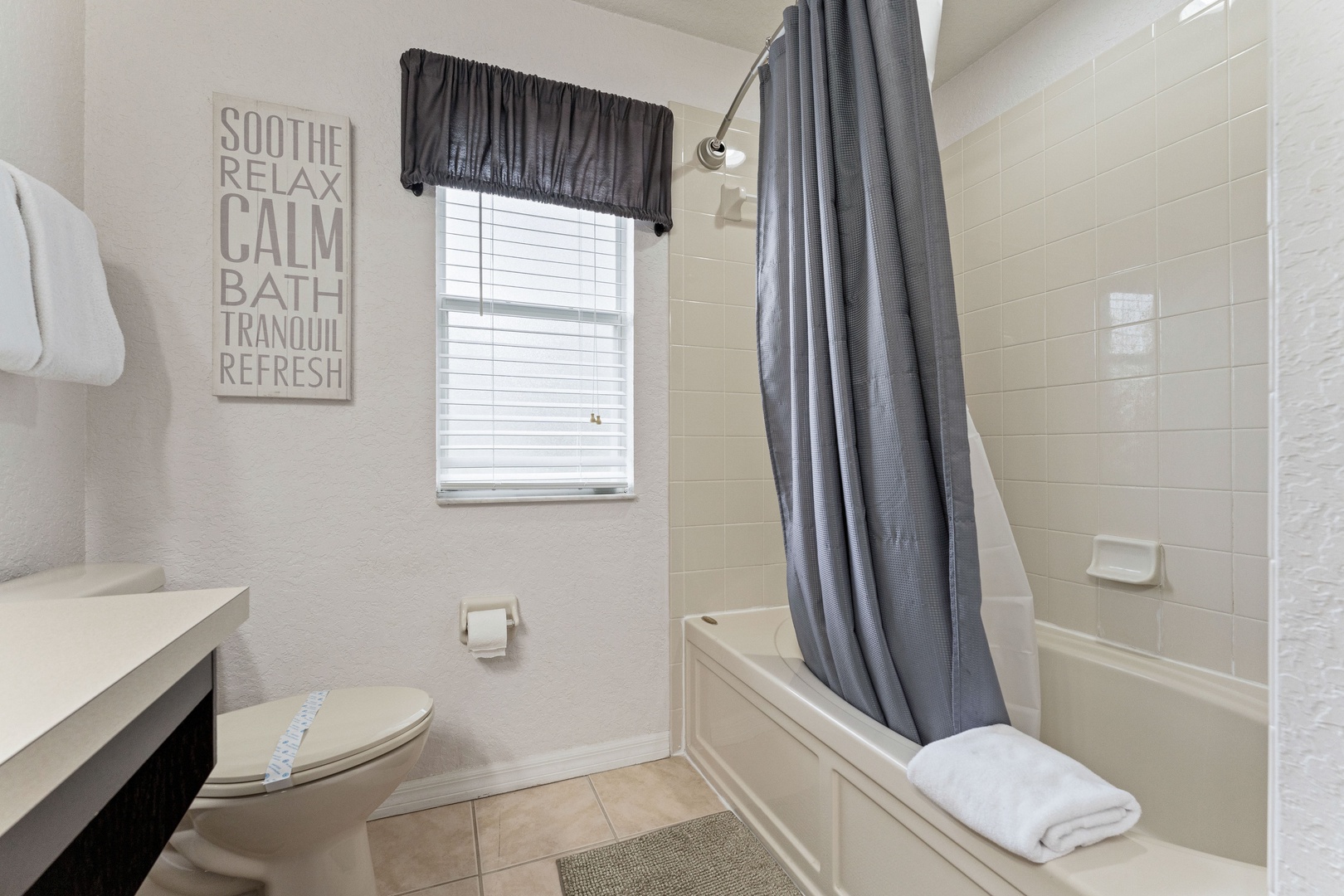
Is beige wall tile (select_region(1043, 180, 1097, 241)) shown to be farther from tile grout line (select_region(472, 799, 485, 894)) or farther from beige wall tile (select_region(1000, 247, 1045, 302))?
tile grout line (select_region(472, 799, 485, 894))

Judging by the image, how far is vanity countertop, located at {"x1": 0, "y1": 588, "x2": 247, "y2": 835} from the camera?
13.3 inches

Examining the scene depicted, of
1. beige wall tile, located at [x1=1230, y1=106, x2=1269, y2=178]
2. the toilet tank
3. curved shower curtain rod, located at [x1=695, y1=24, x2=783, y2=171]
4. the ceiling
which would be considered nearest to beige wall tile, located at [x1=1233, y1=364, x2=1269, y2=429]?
beige wall tile, located at [x1=1230, y1=106, x2=1269, y2=178]

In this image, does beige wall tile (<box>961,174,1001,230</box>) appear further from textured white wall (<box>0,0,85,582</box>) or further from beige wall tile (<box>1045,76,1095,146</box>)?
textured white wall (<box>0,0,85,582</box>)

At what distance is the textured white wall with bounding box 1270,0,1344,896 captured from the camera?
43 centimetres

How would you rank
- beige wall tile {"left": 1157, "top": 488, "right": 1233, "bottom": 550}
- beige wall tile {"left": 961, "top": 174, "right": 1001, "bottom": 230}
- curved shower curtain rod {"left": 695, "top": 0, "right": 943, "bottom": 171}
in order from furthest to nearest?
beige wall tile {"left": 961, "top": 174, "right": 1001, "bottom": 230}, beige wall tile {"left": 1157, "top": 488, "right": 1233, "bottom": 550}, curved shower curtain rod {"left": 695, "top": 0, "right": 943, "bottom": 171}

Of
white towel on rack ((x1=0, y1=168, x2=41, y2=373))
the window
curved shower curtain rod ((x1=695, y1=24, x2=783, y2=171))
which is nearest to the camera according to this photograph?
white towel on rack ((x1=0, y1=168, x2=41, y2=373))

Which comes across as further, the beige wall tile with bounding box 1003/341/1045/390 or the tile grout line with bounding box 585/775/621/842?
the beige wall tile with bounding box 1003/341/1045/390

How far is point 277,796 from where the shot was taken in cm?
108

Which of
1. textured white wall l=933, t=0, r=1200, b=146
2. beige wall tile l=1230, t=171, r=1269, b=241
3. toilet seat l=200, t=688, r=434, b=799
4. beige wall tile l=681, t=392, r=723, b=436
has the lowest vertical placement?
toilet seat l=200, t=688, r=434, b=799

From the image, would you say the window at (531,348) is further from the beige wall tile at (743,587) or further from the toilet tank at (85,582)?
the toilet tank at (85,582)

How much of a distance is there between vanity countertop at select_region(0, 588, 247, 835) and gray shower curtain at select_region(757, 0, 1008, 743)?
110 cm

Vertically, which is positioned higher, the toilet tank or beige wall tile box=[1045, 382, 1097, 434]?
beige wall tile box=[1045, 382, 1097, 434]

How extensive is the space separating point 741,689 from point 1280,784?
50.8 inches

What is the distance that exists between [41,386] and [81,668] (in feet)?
4.12
